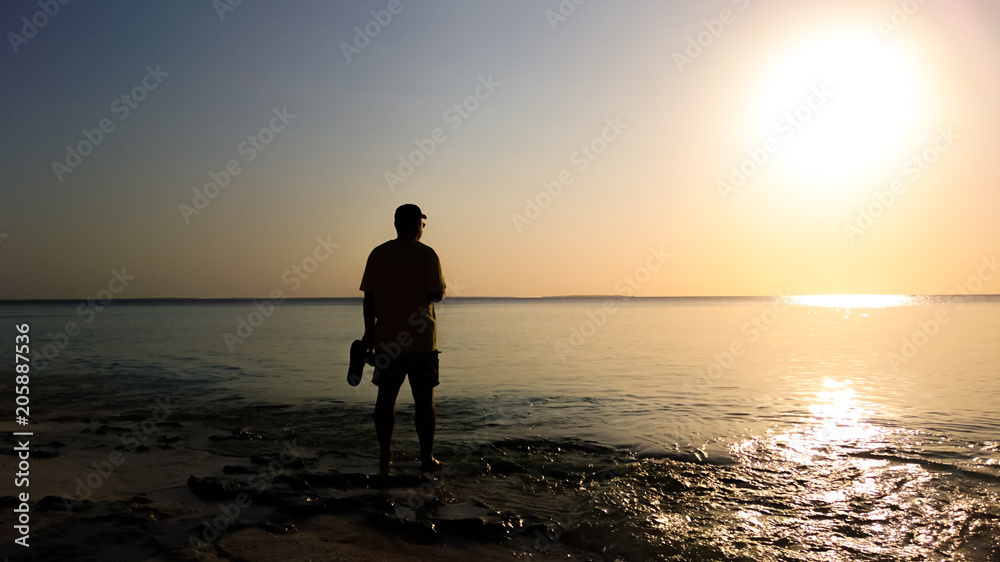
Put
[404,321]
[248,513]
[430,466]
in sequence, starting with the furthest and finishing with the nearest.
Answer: [430,466], [404,321], [248,513]

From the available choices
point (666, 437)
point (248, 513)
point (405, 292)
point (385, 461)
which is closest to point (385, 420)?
point (385, 461)

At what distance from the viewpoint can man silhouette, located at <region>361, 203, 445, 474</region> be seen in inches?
223

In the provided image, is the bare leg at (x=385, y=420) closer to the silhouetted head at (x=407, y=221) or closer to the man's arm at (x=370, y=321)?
the man's arm at (x=370, y=321)

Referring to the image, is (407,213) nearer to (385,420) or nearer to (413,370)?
(413,370)

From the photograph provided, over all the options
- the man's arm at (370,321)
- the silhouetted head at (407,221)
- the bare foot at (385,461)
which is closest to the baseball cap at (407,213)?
the silhouetted head at (407,221)

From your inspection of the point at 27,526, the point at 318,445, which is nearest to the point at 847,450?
the point at 318,445

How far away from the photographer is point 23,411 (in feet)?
30.3

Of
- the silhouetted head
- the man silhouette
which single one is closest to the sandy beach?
the man silhouette

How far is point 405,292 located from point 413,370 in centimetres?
72

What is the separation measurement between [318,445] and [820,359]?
16026 millimetres

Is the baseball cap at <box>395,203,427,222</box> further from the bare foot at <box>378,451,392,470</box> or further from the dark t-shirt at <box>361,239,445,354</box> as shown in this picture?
the bare foot at <box>378,451,392,470</box>

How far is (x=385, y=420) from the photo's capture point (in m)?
5.82

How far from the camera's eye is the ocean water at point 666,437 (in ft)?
14.0

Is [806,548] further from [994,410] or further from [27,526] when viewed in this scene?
[994,410]
